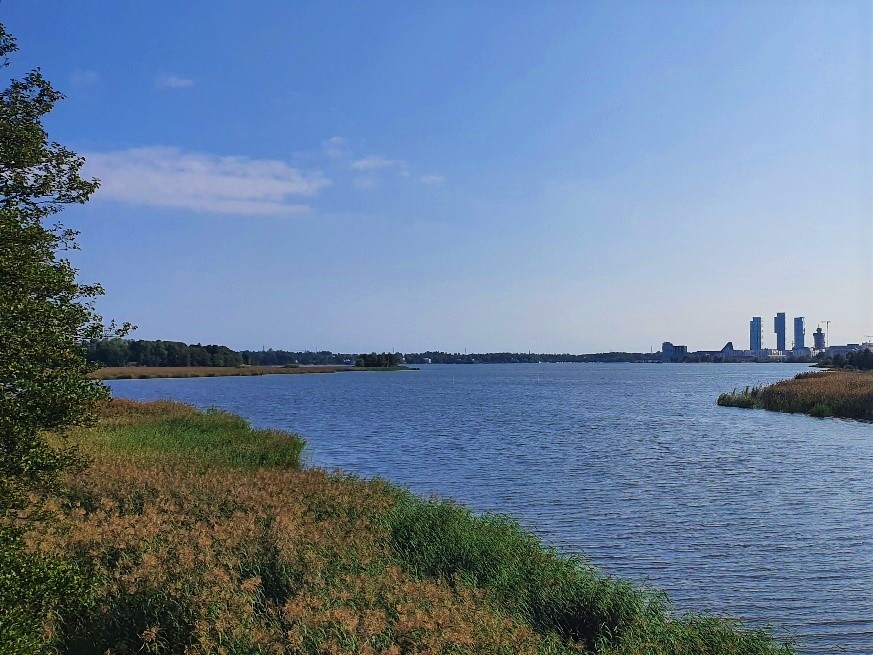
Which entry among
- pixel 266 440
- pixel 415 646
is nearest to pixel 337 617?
pixel 415 646

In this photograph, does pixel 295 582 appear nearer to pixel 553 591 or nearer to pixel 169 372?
pixel 553 591

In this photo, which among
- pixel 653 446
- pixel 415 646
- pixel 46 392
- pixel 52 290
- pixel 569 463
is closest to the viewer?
pixel 415 646

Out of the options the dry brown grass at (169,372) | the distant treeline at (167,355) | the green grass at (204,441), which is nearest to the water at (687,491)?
the green grass at (204,441)

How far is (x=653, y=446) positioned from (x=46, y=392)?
1246 inches

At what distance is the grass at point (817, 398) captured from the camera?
5212cm

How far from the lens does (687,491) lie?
24.4m

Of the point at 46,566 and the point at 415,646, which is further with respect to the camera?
the point at 46,566

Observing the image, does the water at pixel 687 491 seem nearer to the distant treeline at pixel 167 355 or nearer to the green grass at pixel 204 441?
the green grass at pixel 204 441

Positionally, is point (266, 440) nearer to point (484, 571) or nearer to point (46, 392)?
point (484, 571)

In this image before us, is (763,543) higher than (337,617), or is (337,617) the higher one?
(337,617)

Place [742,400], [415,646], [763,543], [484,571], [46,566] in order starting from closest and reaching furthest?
[415,646], [46,566], [484,571], [763,543], [742,400]

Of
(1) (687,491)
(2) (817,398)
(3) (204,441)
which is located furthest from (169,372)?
(1) (687,491)

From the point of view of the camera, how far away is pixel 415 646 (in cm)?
695

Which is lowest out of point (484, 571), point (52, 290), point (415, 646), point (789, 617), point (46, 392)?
point (789, 617)
